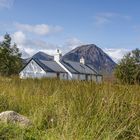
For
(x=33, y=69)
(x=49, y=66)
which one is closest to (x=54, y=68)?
(x=49, y=66)

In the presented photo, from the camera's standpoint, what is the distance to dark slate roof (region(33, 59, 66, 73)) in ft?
245

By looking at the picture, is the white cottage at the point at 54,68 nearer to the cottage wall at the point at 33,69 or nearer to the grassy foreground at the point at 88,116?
the cottage wall at the point at 33,69

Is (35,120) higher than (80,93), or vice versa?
(80,93)

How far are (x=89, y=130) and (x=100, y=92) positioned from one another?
5.21 feet

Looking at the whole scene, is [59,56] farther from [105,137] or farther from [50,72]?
[105,137]

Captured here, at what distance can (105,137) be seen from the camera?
663 centimetres

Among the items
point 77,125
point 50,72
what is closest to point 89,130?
point 77,125

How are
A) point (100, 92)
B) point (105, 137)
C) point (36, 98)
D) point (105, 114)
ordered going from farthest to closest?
point (36, 98) < point (100, 92) < point (105, 114) < point (105, 137)

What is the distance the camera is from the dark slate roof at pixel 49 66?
245 ft

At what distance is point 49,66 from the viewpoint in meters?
76.6

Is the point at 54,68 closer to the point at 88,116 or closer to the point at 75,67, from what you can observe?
the point at 75,67

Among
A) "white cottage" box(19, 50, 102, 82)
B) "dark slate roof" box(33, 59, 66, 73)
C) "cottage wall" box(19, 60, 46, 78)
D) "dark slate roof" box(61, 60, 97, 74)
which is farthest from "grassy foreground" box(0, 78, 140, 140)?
Result: "dark slate roof" box(61, 60, 97, 74)

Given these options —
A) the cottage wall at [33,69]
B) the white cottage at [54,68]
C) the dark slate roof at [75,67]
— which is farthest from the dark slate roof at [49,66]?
the dark slate roof at [75,67]

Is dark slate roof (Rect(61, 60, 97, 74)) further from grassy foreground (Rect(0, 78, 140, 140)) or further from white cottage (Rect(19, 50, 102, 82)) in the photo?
grassy foreground (Rect(0, 78, 140, 140))
